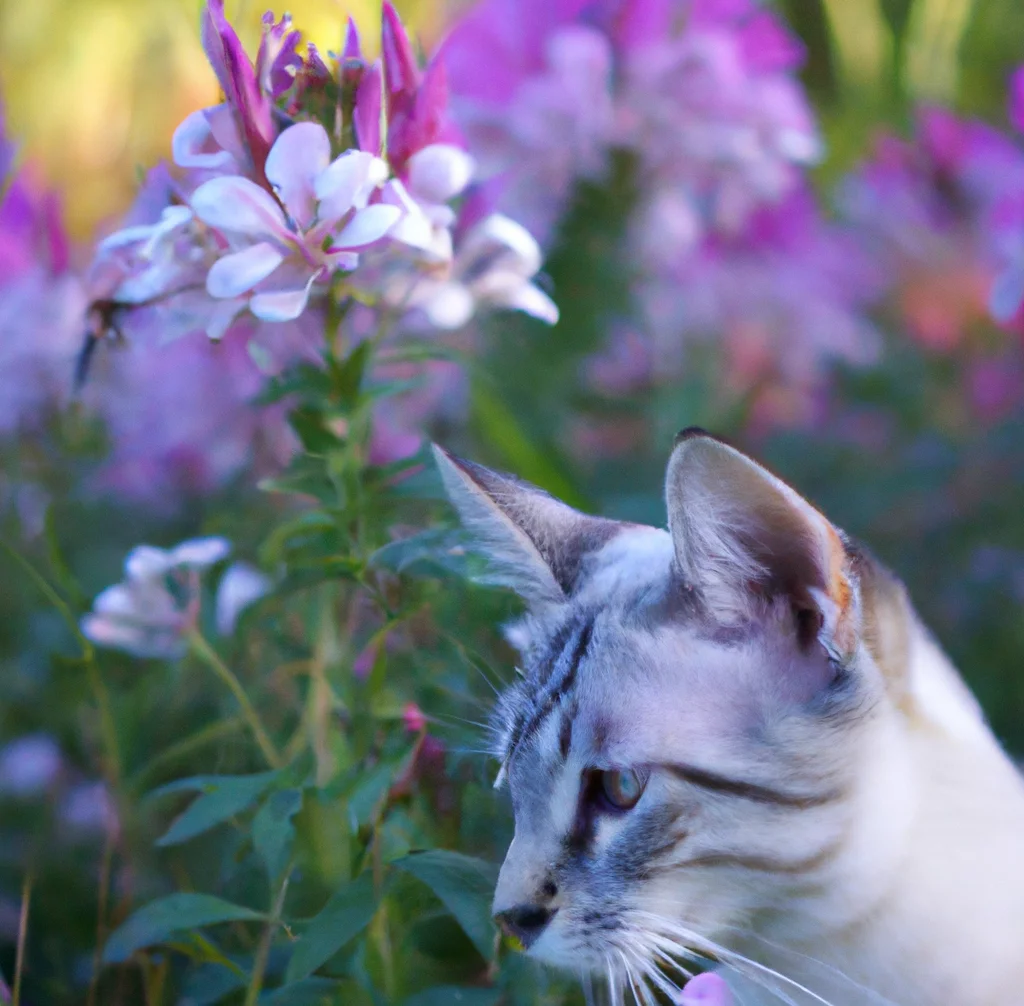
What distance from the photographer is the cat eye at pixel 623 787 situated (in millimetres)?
721

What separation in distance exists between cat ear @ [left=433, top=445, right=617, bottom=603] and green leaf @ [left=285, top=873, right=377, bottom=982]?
0.79 feet

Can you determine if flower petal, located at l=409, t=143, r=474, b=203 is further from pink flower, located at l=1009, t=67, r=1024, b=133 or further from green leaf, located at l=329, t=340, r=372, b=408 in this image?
pink flower, located at l=1009, t=67, r=1024, b=133

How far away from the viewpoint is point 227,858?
3.10 feet

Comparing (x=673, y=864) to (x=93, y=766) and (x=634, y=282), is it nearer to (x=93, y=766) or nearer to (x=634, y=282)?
(x=93, y=766)

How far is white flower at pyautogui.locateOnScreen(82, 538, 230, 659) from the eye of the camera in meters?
0.95

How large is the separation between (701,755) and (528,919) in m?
0.15

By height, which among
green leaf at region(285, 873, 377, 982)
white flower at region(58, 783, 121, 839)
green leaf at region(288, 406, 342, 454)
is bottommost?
white flower at region(58, 783, 121, 839)

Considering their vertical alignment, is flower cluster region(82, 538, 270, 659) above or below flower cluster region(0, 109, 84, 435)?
below

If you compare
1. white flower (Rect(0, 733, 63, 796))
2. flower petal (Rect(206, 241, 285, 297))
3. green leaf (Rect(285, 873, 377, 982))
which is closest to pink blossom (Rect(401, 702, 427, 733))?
green leaf (Rect(285, 873, 377, 982))

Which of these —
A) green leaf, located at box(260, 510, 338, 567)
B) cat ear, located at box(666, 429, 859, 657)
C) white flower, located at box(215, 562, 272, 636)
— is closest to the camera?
cat ear, located at box(666, 429, 859, 657)

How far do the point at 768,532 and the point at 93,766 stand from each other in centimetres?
102

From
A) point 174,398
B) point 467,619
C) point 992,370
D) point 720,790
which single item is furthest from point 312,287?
point 992,370

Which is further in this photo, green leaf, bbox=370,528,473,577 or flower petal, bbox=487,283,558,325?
flower petal, bbox=487,283,558,325

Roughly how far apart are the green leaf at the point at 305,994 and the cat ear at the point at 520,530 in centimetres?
31
